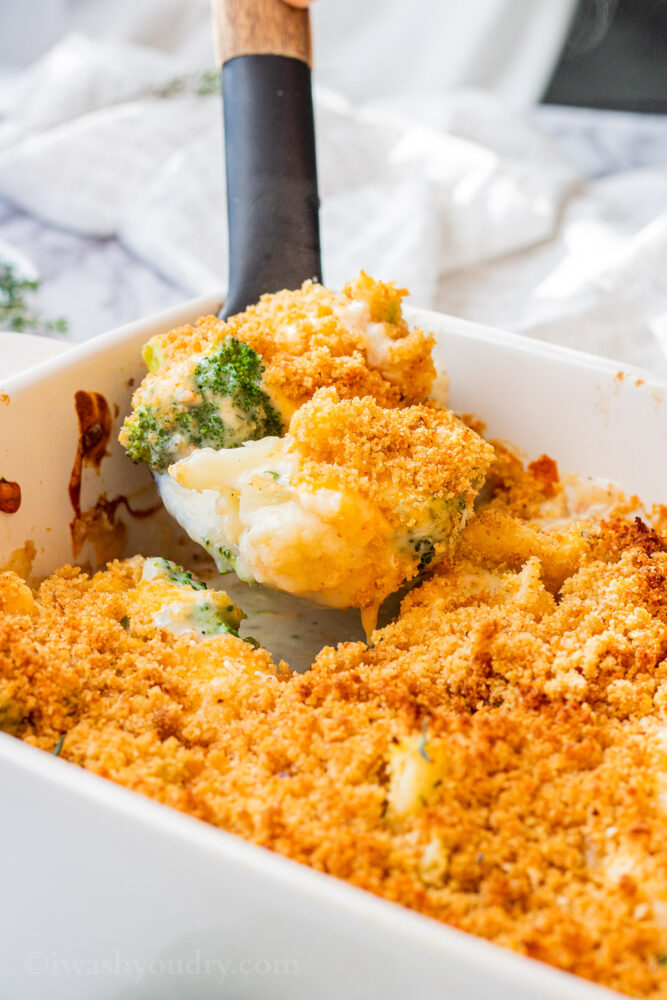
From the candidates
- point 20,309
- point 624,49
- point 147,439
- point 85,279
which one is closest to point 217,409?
point 147,439

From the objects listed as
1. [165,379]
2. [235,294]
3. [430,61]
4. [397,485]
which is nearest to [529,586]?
[397,485]

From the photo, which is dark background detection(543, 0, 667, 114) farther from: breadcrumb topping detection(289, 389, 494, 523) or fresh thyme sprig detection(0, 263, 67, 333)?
breadcrumb topping detection(289, 389, 494, 523)

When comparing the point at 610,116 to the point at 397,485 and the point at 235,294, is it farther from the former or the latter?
the point at 397,485

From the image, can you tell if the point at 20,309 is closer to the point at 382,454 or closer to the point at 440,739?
the point at 382,454

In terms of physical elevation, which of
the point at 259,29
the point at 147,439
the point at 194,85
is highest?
the point at 259,29

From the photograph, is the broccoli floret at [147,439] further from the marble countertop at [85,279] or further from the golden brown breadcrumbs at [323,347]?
the marble countertop at [85,279]

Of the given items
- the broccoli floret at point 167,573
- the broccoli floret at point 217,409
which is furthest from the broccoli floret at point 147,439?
the broccoli floret at point 167,573

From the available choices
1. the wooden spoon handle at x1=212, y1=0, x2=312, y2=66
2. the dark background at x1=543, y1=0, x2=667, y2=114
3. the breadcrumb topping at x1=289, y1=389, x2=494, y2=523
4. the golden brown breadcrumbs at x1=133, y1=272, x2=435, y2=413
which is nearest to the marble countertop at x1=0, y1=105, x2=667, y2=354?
the wooden spoon handle at x1=212, y1=0, x2=312, y2=66
